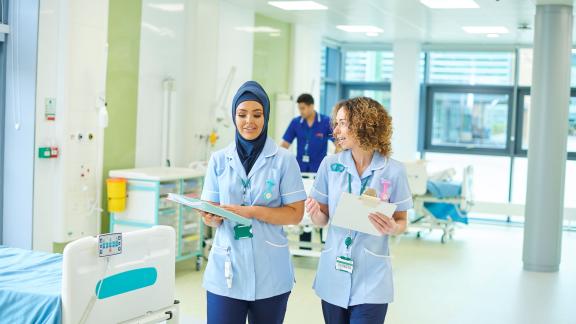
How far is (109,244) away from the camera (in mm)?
2934

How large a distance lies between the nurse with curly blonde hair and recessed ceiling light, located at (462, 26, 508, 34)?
692 cm

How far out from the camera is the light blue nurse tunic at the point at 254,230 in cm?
273

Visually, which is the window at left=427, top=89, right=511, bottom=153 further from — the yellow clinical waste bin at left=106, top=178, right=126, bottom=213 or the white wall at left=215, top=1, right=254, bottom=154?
the yellow clinical waste bin at left=106, top=178, right=126, bottom=213

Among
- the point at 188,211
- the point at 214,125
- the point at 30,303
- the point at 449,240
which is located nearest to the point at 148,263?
the point at 30,303

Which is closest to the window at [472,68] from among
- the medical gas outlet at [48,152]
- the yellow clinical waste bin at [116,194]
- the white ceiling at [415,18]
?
the white ceiling at [415,18]

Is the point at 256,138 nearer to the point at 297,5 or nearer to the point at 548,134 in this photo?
the point at 548,134

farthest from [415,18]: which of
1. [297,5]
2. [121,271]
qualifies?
[121,271]

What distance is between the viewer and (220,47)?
7.89 m

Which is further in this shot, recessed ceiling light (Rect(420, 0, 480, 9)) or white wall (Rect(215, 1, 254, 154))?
white wall (Rect(215, 1, 254, 154))

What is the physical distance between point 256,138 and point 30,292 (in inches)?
46.5

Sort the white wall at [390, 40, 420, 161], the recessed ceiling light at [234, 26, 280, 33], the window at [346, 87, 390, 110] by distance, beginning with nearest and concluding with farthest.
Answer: the recessed ceiling light at [234, 26, 280, 33]
the white wall at [390, 40, 420, 161]
the window at [346, 87, 390, 110]

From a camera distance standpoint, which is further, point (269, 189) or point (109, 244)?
point (109, 244)

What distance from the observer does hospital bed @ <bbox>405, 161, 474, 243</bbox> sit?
28.4 feet

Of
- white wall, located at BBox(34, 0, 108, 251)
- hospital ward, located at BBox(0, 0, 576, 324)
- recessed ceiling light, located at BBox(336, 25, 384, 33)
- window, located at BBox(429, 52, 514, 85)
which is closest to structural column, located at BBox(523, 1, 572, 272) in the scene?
hospital ward, located at BBox(0, 0, 576, 324)
